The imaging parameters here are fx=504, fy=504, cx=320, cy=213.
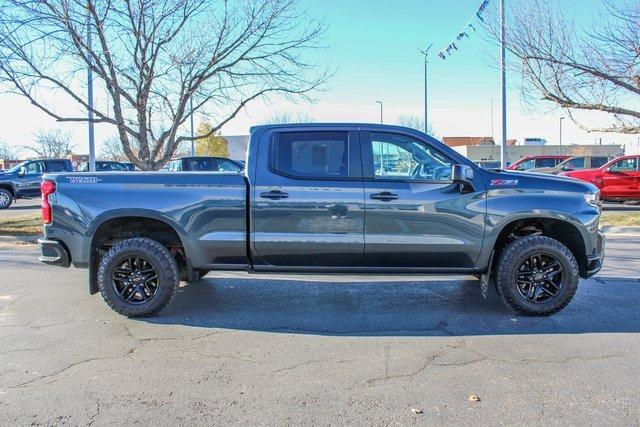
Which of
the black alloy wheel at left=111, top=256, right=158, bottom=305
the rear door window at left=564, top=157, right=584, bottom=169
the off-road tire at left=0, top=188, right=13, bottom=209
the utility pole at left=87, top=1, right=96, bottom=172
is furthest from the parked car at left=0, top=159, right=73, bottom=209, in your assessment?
the rear door window at left=564, top=157, right=584, bottom=169

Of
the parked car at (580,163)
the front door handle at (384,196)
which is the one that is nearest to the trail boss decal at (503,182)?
the front door handle at (384,196)

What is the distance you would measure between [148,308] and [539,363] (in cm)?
366

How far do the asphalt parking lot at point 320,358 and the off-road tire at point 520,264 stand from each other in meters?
0.18

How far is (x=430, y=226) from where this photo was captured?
4988mm

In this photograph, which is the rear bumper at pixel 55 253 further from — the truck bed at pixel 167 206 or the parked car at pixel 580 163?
the parked car at pixel 580 163

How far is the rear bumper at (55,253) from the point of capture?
5168mm

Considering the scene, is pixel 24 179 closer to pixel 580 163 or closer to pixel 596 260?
pixel 596 260

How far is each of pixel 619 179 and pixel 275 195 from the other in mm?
15422

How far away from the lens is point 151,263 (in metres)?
5.10

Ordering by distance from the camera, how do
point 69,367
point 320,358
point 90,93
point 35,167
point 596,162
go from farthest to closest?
point 35,167
point 596,162
point 90,93
point 320,358
point 69,367

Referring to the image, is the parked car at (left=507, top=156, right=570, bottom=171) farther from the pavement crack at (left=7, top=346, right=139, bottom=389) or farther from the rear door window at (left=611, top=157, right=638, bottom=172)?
the pavement crack at (left=7, top=346, right=139, bottom=389)

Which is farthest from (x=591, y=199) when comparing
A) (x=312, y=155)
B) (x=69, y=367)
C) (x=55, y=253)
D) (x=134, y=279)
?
(x=55, y=253)

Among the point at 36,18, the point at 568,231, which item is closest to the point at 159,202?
the point at 568,231

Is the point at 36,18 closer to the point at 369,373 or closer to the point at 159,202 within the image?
the point at 159,202
